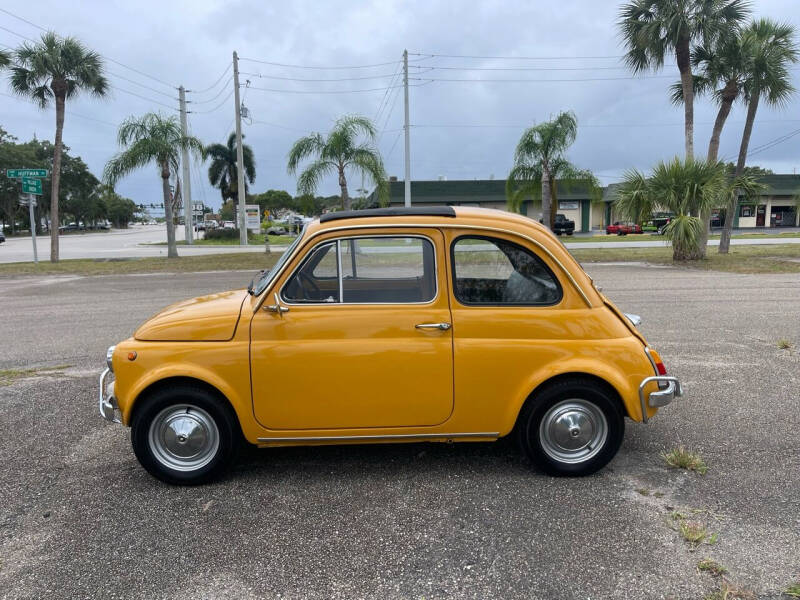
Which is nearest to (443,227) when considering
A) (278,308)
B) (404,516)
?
(278,308)

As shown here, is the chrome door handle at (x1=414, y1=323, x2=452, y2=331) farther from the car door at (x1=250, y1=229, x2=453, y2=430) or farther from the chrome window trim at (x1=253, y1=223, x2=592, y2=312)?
the chrome window trim at (x1=253, y1=223, x2=592, y2=312)

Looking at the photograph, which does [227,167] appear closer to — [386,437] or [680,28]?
[680,28]

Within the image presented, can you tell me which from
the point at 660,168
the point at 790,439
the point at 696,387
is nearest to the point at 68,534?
the point at 790,439

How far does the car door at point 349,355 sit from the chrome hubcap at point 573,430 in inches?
26.7

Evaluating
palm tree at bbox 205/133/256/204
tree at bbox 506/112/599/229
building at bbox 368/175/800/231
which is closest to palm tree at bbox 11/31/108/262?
tree at bbox 506/112/599/229

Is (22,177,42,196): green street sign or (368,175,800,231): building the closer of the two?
(22,177,42,196): green street sign

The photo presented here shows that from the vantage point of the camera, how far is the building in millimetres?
49062

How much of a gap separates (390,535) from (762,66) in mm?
22846

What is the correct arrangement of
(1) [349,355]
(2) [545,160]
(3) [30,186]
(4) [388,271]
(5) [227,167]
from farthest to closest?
(5) [227,167]
(2) [545,160]
(3) [30,186]
(4) [388,271]
(1) [349,355]

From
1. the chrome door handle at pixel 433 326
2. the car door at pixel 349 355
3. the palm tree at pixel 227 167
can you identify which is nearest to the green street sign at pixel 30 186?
the car door at pixel 349 355

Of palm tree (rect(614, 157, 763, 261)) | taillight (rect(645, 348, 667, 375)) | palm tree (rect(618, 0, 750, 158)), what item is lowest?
taillight (rect(645, 348, 667, 375))

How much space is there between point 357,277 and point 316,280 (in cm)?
32

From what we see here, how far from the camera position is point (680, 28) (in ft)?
61.2

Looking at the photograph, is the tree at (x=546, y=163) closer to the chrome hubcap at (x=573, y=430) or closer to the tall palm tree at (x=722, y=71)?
the tall palm tree at (x=722, y=71)
